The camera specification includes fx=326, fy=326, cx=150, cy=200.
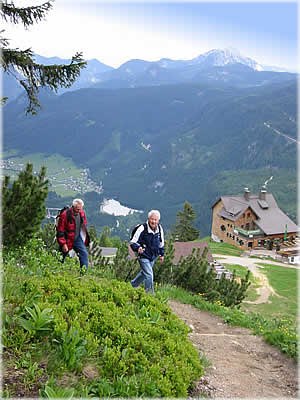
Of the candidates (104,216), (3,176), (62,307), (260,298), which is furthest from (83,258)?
(104,216)

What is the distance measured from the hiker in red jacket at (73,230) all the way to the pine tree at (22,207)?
56cm

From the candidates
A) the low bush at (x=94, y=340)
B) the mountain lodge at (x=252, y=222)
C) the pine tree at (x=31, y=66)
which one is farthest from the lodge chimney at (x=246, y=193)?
the low bush at (x=94, y=340)

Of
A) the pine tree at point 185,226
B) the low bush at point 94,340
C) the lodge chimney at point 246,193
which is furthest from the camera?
the lodge chimney at point 246,193

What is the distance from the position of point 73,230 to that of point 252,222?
6174 cm

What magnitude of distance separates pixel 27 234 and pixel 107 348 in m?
4.53

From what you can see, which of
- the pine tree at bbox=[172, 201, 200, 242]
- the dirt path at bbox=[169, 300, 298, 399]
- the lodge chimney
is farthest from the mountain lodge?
the dirt path at bbox=[169, 300, 298, 399]

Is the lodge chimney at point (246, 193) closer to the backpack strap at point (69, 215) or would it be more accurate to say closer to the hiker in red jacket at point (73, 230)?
the hiker in red jacket at point (73, 230)

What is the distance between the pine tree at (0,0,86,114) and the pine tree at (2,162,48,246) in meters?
3.76

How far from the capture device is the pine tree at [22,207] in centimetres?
758

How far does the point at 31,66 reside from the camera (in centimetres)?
1002

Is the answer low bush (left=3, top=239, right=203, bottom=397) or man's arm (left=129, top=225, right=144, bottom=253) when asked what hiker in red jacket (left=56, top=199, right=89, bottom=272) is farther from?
low bush (left=3, top=239, right=203, bottom=397)

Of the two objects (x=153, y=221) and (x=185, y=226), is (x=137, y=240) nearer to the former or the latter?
(x=153, y=221)

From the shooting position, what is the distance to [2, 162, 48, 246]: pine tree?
7.58 m

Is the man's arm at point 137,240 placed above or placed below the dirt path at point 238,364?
above
